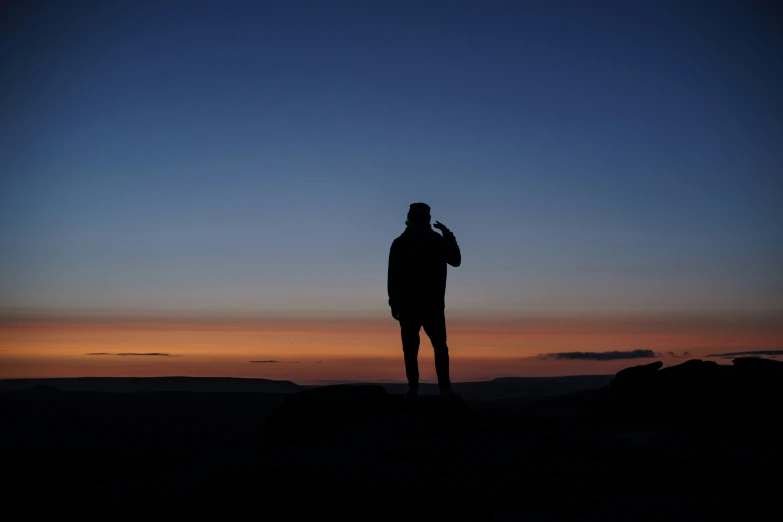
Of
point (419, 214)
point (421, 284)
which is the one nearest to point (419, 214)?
point (419, 214)

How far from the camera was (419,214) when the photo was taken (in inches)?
449

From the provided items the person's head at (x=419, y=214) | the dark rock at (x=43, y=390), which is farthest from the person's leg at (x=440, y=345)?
the dark rock at (x=43, y=390)

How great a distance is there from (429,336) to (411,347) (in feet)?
1.33

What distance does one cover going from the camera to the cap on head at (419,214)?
1139cm

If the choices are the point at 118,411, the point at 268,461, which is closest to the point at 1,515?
the point at 268,461

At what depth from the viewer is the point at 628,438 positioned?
11156 millimetres

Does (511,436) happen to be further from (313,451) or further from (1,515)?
(1,515)

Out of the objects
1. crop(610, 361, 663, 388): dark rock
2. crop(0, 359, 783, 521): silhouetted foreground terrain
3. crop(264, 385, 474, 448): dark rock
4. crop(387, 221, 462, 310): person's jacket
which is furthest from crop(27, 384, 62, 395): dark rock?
crop(387, 221, 462, 310): person's jacket

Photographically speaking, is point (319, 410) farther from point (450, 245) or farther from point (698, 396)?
point (698, 396)

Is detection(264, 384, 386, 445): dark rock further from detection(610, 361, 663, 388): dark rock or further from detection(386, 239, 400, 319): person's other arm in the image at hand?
detection(610, 361, 663, 388): dark rock

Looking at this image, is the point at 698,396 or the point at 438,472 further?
the point at 698,396

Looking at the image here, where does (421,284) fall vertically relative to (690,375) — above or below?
above

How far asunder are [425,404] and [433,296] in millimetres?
1836

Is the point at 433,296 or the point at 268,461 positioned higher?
the point at 433,296
